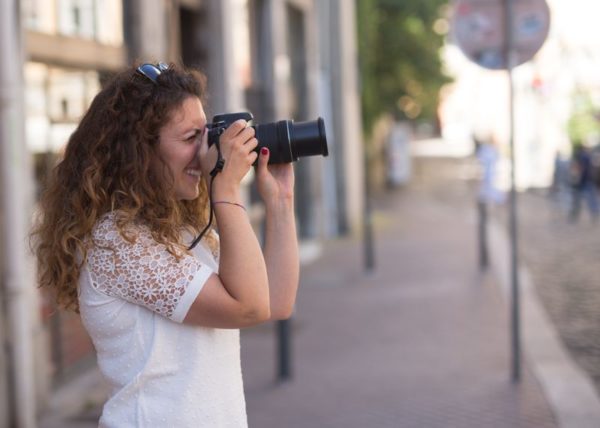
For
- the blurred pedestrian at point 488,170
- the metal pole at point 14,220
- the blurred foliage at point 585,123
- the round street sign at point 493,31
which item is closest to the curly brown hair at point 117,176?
the metal pole at point 14,220

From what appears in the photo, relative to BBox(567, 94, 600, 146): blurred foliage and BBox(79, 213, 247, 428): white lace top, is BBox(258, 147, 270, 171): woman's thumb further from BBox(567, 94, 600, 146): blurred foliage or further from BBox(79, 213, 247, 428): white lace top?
BBox(567, 94, 600, 146): blurred foliage

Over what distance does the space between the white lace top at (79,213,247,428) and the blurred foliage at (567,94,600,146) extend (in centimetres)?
2741

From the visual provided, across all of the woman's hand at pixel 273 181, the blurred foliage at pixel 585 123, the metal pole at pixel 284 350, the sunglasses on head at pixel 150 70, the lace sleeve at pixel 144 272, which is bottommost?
the metal pole at pixel 284 350

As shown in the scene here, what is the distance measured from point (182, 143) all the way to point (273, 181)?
0.24 metres

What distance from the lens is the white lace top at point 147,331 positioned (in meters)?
2.08

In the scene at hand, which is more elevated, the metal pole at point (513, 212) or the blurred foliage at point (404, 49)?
the blurred foliage at point (404, 49)

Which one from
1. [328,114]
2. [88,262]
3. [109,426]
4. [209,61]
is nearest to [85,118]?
[88,262]

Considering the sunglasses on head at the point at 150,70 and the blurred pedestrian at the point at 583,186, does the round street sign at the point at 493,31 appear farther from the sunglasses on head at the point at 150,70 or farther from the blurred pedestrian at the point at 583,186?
the blurred pedestrian at the point at 583,186

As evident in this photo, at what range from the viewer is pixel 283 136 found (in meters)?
2.29

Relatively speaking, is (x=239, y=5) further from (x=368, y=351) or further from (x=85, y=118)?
(x=85, y=118)

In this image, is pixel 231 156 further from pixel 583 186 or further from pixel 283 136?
pixel 583 186

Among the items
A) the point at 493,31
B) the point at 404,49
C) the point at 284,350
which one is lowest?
the point at 284,350

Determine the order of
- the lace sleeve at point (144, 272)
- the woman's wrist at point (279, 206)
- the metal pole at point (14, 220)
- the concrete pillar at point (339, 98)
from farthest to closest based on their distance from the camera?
the concrete pillar at point (339, 98), the metal pole at point (14, 220), the woman's wrist at point (279, 206), the lace sleeve at point (144, 272)

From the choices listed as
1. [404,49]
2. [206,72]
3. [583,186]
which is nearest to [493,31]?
[206,72]
